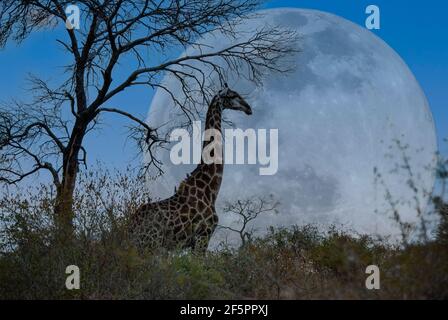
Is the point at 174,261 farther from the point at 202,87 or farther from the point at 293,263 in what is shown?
the point at 202,87

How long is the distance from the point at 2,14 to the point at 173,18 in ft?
14.4

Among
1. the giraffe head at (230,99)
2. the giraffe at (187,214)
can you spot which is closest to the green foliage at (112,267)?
the giraffe at (187,214)

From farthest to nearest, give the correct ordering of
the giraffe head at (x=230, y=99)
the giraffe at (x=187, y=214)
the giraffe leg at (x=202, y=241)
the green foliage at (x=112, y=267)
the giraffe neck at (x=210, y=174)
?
the giraffe head at (x=230, y=99)
the giraffe neck at (x=210, y=174)
the giraffe leg at (x=202, y=241)
the giraffe at (x=187, y=214)
the green foliage at (x=112, y=267)

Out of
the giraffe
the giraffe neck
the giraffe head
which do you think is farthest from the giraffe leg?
the giraffe head

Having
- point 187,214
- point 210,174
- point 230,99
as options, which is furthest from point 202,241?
point 230,99

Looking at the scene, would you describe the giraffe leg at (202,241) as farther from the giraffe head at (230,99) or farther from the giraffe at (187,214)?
the giraffe head at (230,99)

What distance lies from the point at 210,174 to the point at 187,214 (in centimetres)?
112

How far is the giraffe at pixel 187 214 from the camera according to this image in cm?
1176

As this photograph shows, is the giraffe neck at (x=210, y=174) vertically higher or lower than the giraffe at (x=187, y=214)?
higher

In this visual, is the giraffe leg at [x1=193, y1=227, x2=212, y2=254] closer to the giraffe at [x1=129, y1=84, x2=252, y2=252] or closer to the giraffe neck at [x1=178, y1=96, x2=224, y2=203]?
the giraffe at [x1=129, y1=84, x2=252, y2=252]

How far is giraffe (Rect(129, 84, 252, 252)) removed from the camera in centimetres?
1176
